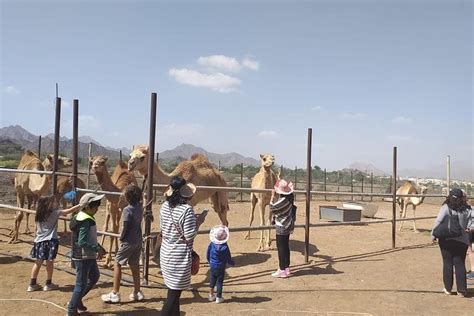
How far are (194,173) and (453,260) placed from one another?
482cm

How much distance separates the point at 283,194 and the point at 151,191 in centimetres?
218

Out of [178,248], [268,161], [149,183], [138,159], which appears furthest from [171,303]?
[268,161]

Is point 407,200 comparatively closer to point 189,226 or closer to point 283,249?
point 283,249

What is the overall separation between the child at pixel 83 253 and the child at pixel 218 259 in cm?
142

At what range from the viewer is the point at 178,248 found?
417 cm

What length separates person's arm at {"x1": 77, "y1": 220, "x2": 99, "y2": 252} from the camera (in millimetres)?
4716

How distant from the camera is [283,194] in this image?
22.9 feet

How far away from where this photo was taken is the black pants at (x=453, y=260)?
6371 millimetres

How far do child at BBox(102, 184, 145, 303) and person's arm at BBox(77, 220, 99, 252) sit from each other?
42 cm

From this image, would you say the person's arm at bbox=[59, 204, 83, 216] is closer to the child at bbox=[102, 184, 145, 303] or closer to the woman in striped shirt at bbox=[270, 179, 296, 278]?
the child at bbox=[102, 184, 145, 303]

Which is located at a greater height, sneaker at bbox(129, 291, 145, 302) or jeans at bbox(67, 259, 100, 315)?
jeans at bbox(67, 259, 100, 315)

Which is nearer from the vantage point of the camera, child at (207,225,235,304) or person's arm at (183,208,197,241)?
person's arm at (183,208,197,241)

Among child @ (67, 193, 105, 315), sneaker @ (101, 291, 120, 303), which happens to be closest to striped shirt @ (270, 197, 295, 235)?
sneaker @ (101, 291, 120, 303)

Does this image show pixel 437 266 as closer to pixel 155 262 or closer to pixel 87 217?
pixel 155 262
